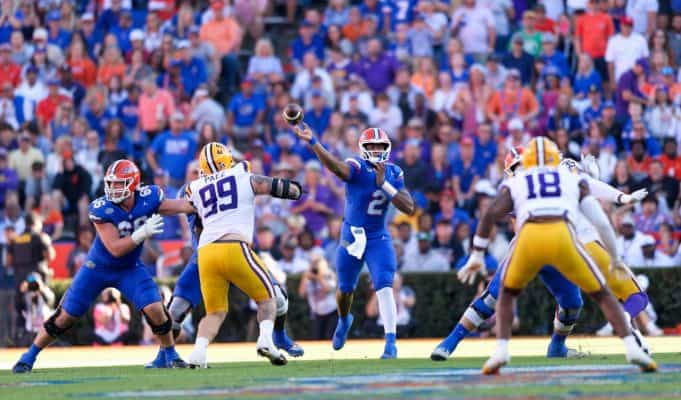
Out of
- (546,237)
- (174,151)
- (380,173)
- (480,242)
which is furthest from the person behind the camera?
(174,151)

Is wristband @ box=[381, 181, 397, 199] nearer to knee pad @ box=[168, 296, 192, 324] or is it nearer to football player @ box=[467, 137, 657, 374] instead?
knee pad @ box=[168, 296, 192, 324]

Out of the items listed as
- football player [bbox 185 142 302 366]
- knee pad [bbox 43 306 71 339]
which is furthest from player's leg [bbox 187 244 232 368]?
knee pad [bbox 43 306 71 339]

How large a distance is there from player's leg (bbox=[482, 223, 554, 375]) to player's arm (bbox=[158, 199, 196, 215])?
360cm

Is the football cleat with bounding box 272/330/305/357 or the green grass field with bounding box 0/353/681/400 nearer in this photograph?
the green grass field with bounding box 0/353/681/400

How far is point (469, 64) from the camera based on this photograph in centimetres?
2566

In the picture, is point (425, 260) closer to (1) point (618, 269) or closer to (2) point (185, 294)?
(2) point (185, 294)

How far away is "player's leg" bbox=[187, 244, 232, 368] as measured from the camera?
13.5 meters

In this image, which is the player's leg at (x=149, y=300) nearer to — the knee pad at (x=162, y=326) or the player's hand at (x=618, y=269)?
the knee pad at (x=162, y=326)

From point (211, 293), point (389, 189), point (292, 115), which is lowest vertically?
point (211, 293)

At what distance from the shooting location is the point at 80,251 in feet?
74.3

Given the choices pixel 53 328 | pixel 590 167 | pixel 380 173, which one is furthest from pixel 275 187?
pixel 590 167

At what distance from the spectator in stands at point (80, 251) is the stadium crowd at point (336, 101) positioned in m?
0.03

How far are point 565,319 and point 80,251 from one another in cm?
1035

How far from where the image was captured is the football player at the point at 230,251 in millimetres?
13484
